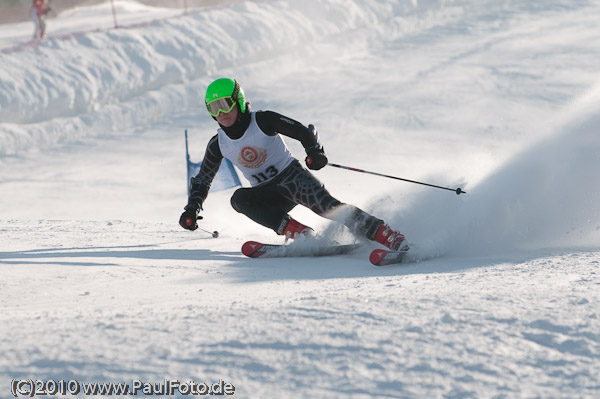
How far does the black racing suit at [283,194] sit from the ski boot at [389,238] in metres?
0.04

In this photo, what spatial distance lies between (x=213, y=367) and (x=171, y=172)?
872 cm

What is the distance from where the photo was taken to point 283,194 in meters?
5.14

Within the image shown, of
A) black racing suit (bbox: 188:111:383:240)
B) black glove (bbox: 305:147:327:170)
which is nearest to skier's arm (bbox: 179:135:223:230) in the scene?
black racing suit (bbox: 188:111:383:240)

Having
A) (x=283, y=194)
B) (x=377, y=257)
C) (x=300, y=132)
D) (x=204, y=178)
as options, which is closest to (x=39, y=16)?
(x=204, y=178)

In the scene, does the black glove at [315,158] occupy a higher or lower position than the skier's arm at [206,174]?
higher

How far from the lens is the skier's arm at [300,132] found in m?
4.84

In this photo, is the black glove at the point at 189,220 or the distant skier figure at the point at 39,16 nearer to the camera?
the black glove at the point at 189,220

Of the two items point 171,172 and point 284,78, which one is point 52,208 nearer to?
point 171,172

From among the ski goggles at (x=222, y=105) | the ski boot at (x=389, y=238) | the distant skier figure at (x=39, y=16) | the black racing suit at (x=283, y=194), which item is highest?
the distant skier figure at (x=39, y=16)

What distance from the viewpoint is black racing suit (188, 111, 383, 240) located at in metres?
4.83

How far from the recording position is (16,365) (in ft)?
7.56

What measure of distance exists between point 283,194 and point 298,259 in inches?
22.4

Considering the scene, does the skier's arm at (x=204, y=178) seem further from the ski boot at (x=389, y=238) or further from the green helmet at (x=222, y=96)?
the ski boot at (x=389, y=238)

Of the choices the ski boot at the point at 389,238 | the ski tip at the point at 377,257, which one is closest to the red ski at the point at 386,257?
the ski tip at the point at 377,257
